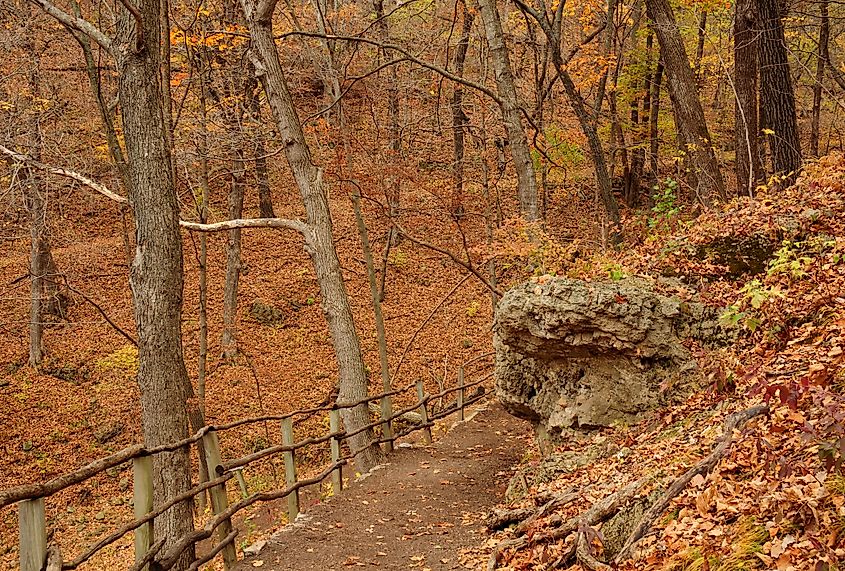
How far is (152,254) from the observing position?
23.8 ft

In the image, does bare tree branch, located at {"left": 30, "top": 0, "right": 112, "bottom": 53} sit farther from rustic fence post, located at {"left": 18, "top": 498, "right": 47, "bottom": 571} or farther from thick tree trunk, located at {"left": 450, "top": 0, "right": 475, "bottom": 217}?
thick tree trunk, located at {"left": 450, "top": 0, "right": 475, "bottom": 217}

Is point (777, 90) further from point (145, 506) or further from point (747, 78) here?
point (145, 506)

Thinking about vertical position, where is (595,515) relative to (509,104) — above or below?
below

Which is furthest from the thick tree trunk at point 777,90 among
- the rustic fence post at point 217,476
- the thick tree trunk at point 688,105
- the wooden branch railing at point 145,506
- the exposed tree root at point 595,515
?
the rustic fence post at point 217,476

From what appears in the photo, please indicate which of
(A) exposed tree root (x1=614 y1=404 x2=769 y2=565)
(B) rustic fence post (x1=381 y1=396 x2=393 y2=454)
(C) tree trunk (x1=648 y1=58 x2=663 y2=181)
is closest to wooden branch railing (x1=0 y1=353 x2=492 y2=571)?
(B) rustic fence post (x1=381 y1=396 x2=393 y2=454)

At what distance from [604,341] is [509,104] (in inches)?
227

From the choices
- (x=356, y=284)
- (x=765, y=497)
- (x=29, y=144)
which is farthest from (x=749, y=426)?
(x=356, y=284)

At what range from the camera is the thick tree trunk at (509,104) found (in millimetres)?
11633

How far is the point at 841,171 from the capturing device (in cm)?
861

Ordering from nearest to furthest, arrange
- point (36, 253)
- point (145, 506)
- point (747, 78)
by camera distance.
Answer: point (145, 506), point (747, 78), point (36, 253)

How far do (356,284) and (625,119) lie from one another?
9.73 meters

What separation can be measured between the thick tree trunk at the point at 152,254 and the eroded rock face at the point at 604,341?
3.58 metres

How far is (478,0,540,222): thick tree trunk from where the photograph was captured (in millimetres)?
11633

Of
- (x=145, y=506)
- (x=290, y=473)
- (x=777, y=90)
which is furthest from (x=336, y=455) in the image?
(x=777, y=90)
